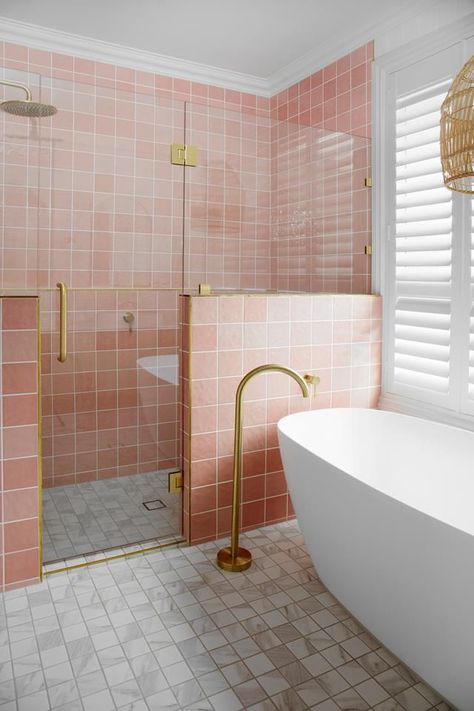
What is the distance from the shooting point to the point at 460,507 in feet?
7.38

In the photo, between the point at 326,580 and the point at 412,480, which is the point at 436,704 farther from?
the point at 412,480

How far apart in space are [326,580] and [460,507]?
0.61 m

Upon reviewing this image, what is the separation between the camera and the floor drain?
2654mm

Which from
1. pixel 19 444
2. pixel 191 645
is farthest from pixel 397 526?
pixel 19 444

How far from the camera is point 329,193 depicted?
304 centimetres

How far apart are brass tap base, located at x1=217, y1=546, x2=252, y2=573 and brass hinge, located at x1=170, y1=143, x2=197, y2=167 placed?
1756 millimetres

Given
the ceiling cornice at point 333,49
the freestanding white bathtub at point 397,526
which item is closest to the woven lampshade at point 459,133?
the freestanding white bathtub at point 397,526

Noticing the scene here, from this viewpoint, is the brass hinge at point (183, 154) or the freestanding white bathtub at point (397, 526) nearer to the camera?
the freestanding white bathtub at point (397, 526)

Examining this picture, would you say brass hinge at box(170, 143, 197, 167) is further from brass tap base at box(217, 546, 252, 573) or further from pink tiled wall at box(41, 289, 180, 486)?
brass tap base at box(217, 546, 252, 573)

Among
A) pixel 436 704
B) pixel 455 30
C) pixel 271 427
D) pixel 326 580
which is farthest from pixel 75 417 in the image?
pixel 455 30

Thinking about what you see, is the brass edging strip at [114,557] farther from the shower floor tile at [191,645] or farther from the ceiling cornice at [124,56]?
the ceiling cornice at [124,56]

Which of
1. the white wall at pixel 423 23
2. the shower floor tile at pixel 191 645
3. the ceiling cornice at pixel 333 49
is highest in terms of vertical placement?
the ceiling cornice at pixel 333 49

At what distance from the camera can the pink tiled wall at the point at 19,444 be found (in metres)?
2.22

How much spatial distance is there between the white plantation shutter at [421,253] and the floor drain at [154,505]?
1.40m
